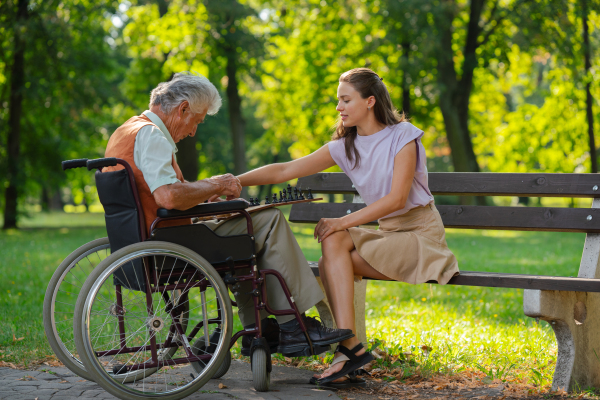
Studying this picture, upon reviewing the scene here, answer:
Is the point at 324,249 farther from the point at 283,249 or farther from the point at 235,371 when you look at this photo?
the point at 235,371

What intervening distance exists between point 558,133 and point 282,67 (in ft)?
35.1

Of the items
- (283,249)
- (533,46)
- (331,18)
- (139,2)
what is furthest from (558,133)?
(283,249)

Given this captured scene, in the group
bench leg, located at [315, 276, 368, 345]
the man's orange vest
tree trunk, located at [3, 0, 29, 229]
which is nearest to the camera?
the man's orange vest

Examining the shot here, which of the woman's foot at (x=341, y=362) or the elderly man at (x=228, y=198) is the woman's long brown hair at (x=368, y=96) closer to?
the elderly man at (x=228, y=198)

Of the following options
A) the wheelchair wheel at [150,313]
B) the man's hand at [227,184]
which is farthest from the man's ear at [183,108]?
the wheelchair wheel at [150,313]

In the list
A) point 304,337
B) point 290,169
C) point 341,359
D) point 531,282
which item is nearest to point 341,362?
point 341,359

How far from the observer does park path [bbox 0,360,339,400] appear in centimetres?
317

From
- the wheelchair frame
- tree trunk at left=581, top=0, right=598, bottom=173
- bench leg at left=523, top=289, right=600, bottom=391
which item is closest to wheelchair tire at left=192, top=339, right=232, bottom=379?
the wheelchair frame

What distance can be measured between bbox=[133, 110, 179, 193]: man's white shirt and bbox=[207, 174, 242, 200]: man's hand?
0.81ft

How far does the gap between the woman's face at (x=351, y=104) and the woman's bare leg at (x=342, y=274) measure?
0.67 m

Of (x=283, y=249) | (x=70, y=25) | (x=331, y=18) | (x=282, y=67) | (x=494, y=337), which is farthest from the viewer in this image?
(x=282, y=67)

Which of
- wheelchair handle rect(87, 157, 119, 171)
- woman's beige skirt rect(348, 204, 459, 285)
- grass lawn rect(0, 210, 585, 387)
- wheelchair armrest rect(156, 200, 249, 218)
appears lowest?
grass lawn rect(0, 210, 585, 387)

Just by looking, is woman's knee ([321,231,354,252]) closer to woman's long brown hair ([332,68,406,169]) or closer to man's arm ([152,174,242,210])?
woman's long brown hair ([332,68,406,169])

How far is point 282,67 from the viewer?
79.3 feet
